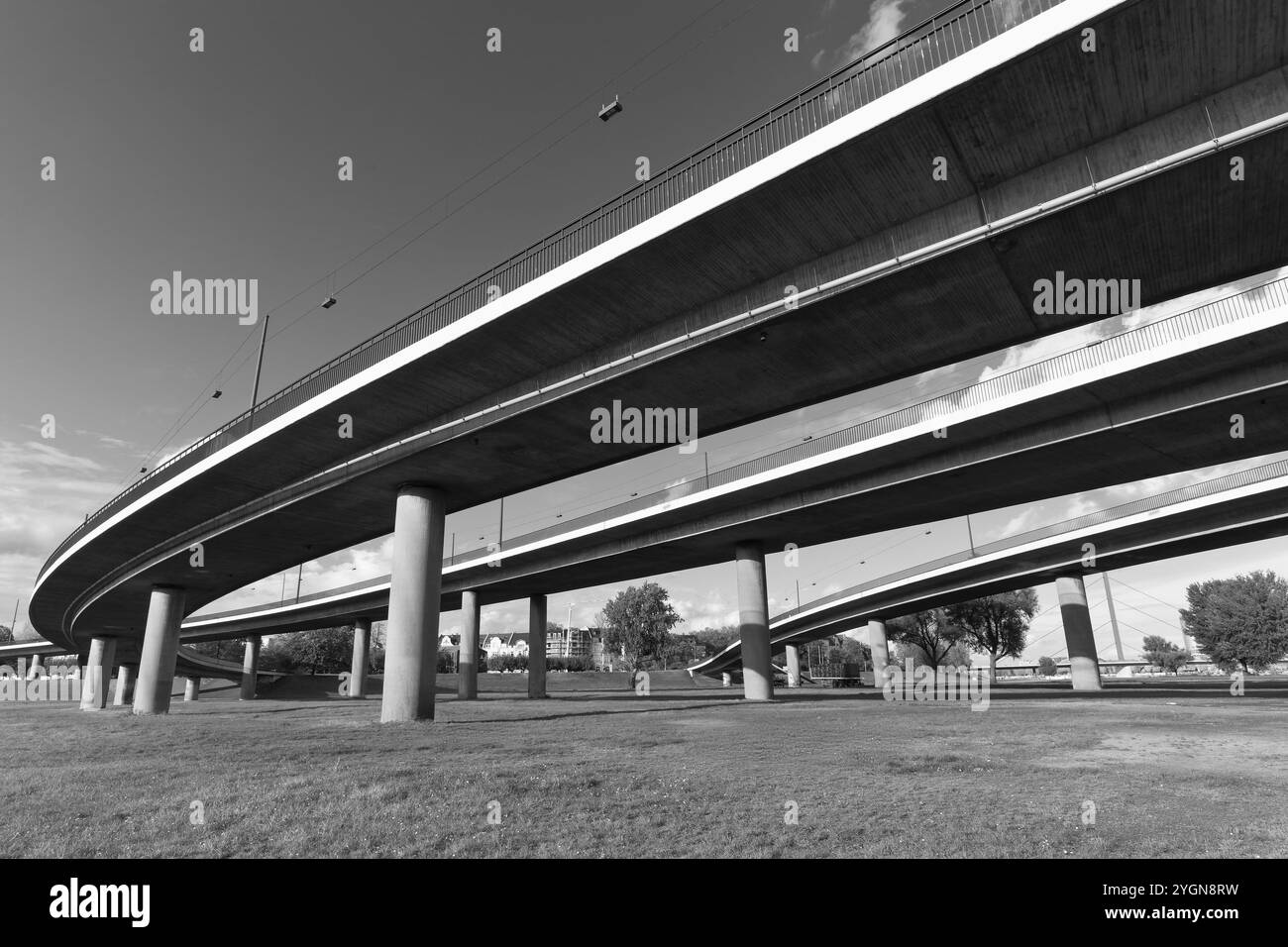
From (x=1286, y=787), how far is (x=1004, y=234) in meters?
10.4

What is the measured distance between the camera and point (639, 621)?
334 feet

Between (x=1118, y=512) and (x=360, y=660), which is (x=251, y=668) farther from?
(x=1118, y=512)

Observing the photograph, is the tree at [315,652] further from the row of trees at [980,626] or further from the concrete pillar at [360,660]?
the row of trees at [980,626]

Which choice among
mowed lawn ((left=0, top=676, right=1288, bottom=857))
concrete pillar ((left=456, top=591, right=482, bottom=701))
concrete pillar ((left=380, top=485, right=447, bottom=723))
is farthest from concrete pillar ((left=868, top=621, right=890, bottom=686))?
concrete pillar ((left=380, top=485, right=447, bottom=723))

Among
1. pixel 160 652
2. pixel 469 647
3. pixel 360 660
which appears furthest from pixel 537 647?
pixel 360 660

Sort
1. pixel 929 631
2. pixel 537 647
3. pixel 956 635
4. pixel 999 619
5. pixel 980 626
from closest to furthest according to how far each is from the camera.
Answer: pixel 537 647 → pixel 999 619 → pixel 980 626 → pixel 956 635 → pixel 929 631

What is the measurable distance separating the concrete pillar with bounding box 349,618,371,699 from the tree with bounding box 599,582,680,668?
38056 mm

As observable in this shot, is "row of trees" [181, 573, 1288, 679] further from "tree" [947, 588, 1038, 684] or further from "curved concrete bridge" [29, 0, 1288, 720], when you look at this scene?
"curved concrete bridge" [29, 0, 1288, 720]

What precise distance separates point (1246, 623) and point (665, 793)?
275 ft

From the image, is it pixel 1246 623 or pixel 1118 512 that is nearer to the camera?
pixel 1118 512

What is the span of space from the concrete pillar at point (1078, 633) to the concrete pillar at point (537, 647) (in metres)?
40.7

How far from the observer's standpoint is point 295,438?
2378 cm
